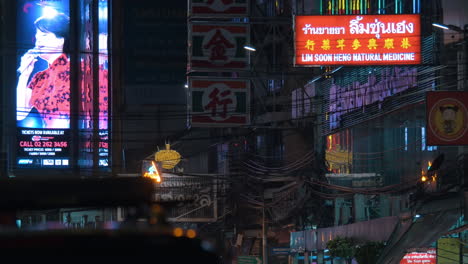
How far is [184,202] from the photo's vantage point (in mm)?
4938

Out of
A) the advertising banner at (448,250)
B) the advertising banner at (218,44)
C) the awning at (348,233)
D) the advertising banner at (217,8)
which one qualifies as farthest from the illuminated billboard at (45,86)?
the advertising banner at (448,250)

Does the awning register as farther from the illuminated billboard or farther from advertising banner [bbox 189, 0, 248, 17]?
the illuminated billboard

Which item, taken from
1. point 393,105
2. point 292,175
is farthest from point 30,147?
point 393,105

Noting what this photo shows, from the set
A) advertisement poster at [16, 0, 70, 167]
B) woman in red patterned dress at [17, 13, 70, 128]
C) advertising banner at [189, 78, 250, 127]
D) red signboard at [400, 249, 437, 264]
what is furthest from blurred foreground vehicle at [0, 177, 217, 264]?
woman in red patterned dress at [17, 13, 70, 128]

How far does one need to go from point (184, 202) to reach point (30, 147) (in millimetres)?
54831

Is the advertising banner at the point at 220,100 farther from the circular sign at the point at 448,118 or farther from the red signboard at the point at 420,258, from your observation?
the circular sign at the point at 448,118

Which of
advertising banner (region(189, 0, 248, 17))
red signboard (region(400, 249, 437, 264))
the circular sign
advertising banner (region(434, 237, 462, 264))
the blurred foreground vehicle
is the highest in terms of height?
advertising banner (region(189, 0, 248, 17))

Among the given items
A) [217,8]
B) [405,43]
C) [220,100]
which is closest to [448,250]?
[405,43]

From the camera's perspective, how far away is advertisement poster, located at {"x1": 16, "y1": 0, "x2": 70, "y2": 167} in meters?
58.7

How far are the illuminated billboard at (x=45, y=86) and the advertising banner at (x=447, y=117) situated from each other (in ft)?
132

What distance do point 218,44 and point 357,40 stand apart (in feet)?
13.9

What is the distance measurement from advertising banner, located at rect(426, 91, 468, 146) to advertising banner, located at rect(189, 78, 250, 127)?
22.7 feet

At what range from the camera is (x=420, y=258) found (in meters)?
24.9

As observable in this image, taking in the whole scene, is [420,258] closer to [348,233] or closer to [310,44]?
[348,233]
